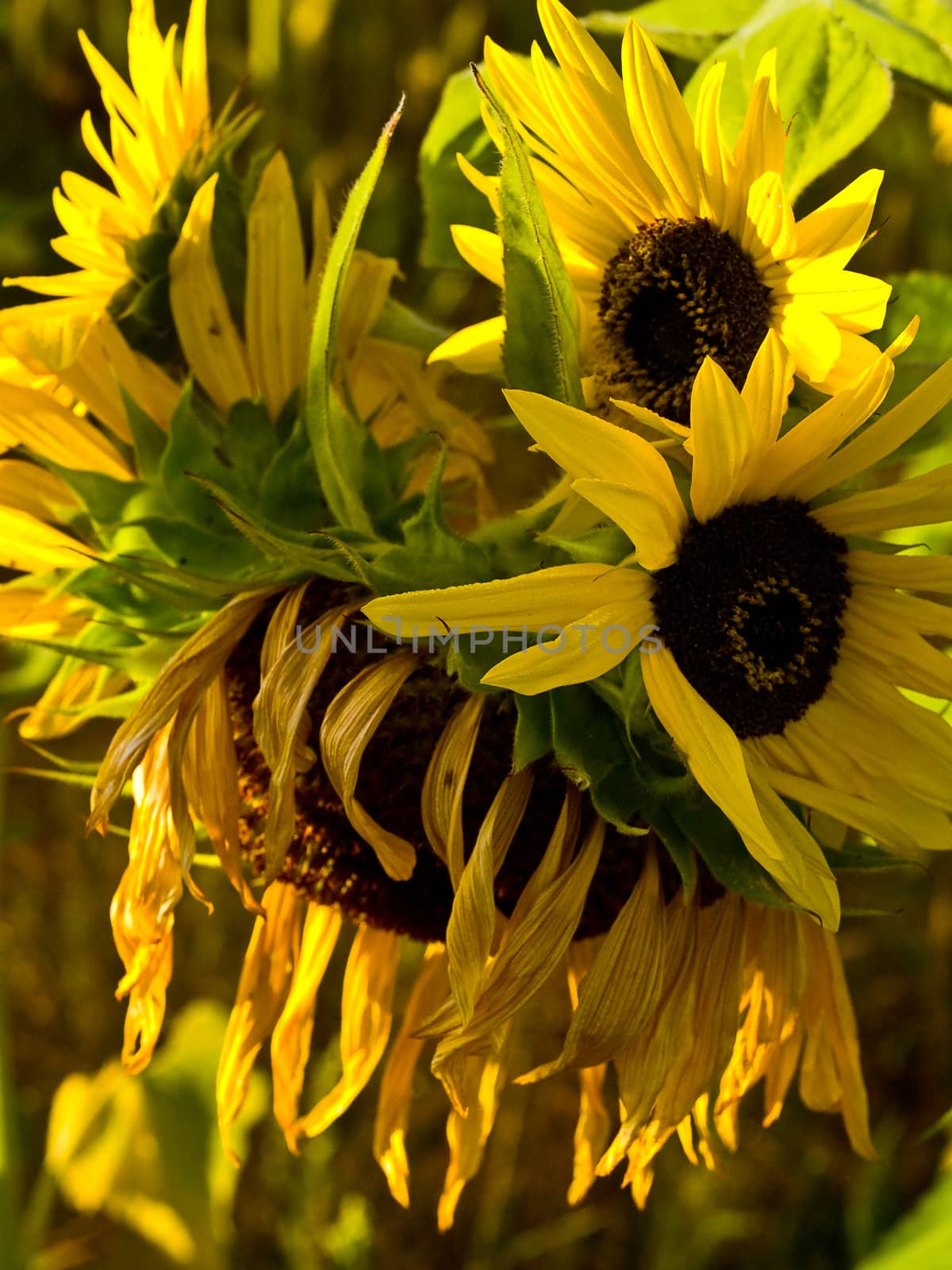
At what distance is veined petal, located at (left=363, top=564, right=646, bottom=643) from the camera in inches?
15.8

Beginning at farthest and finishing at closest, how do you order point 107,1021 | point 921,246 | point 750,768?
point 107,1021 < point 921,246 < point 750,768

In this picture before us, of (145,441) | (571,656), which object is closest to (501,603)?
(571,656)

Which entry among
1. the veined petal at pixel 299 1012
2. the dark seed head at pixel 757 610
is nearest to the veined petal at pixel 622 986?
the dark seed head at pixel 757 610

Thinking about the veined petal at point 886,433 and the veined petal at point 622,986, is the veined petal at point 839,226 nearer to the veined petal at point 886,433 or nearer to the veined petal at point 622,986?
the veined petal at point 886,433

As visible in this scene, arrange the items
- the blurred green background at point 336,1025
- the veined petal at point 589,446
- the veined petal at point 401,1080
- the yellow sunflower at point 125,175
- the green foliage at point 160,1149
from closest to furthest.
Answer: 1. the veined petal at point 589,446
2. the yellow sunflower at point 125,175
3. the veined petal at point 401,1080
4. the green foliage at point 160,1149
5. the blurred green background at point 336,1025

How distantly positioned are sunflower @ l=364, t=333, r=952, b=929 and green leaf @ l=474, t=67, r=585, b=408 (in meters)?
0.06

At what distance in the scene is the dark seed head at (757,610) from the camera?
46cm

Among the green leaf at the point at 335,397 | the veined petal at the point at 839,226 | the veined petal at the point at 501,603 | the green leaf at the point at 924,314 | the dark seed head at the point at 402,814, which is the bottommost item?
the dark seed head at the point at 402,814

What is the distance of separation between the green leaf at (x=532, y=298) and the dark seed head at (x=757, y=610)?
0.07 meters

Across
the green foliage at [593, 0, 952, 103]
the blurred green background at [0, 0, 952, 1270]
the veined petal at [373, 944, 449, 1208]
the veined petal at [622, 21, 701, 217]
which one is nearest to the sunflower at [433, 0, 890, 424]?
the veined petal at [622, 21, 701, 217]

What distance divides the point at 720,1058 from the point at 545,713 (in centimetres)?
22

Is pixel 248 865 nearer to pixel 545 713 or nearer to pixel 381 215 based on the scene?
pixel 545 713

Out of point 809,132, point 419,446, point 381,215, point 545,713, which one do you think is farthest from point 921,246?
point 545,713

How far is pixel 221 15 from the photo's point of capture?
158cm
